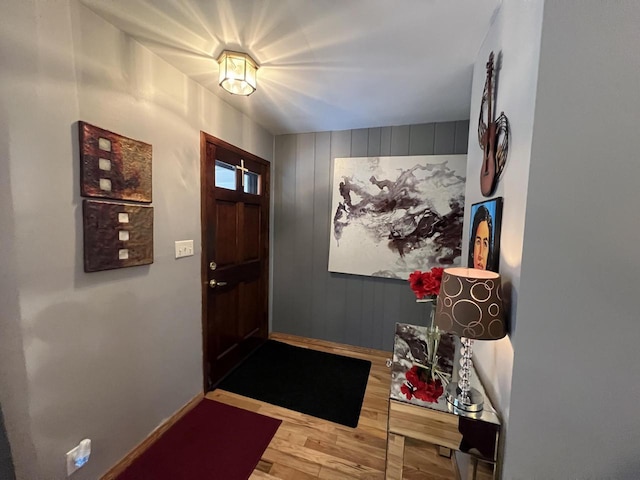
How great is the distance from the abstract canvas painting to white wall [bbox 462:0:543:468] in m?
1.24

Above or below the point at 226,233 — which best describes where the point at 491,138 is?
above

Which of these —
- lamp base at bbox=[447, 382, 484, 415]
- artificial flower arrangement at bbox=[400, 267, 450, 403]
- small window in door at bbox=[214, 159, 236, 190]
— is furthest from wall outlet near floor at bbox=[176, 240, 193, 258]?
lamp base at bbox=[447, 382, 484, 415]

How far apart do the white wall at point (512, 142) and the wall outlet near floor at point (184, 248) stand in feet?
6.11

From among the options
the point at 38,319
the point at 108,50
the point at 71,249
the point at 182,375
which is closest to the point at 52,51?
the point at 108,50

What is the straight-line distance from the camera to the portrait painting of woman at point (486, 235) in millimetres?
1016

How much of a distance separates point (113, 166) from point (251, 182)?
1.34 metres

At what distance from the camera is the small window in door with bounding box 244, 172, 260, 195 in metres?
2.42

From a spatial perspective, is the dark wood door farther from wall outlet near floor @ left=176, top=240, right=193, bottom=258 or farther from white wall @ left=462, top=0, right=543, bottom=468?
white wall @ left=462, top=0, right=543, bottom=468

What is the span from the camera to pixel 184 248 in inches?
68.6

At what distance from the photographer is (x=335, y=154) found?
2629mm

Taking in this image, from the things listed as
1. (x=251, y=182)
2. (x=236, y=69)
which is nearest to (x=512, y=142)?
(x=236, y=69)

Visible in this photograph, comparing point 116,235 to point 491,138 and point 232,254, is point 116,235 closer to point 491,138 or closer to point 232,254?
point 232,254

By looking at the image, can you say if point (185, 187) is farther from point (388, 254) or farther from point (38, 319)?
point (388, 254)

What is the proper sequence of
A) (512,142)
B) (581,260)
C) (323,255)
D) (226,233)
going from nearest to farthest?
1. (581,260)
2. (512,142)
3. (226,233)
4. (323,255)
